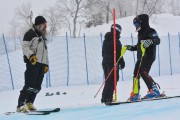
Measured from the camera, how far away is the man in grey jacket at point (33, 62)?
558cm

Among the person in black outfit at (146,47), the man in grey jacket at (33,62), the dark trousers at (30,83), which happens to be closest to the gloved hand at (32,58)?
the man in grey jacket at (33,62)

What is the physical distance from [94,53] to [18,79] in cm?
306

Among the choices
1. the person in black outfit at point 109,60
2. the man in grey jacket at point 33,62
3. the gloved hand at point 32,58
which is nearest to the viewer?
the gloved hand at point 32,58

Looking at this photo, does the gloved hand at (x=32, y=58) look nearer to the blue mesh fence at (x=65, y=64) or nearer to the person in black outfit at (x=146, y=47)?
the person in black outfit at (x=146, y=47)

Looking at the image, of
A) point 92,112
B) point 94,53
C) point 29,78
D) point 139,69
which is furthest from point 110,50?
point 94,53

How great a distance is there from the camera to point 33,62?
18.0 feet

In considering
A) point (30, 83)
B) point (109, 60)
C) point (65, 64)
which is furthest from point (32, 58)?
point (65, 64)

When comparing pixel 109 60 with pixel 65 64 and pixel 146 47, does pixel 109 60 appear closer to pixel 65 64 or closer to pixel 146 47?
pixel 146 47

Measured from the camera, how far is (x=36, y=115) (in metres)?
4.78

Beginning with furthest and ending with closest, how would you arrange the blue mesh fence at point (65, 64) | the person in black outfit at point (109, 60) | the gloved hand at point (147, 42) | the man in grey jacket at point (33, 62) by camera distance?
the blue mesh fence at point (65, 64)
the person in black outfit at point (109, 60)
the gloved hand at point (147, 42)
the man in grey jacket at point (33, 62)

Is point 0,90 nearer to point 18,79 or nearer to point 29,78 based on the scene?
point 18,79

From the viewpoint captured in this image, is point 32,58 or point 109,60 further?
point 109,60

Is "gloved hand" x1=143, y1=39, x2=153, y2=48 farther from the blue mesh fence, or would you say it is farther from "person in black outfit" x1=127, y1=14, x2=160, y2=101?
the blue mesh fence

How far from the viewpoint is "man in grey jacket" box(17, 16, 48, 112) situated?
5582mm
